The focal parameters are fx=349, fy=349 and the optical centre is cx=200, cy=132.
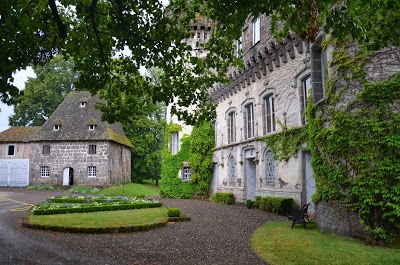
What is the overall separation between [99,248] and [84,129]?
28013 mm

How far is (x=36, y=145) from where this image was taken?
3509 centimetres

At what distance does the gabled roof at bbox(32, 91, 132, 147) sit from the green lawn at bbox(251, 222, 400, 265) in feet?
88.1

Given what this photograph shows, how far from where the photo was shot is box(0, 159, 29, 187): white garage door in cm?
3528

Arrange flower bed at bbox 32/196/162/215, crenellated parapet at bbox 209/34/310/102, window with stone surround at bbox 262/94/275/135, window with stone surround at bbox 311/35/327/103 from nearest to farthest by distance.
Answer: window with stone surround at bbox 311/35/327/103, flower bed at bbox 32/196/162/215, crenellated parapet at bbox 209/34/310/102, window with stone surround at bbox 262/94/275/135

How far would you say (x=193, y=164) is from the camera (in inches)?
983

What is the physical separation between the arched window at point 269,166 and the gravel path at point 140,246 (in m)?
4.55

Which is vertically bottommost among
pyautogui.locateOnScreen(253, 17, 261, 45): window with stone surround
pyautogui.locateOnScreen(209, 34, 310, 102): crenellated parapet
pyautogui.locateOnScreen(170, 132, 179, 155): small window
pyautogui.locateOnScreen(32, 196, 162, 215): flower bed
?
pyautogui.locateOnScreen(32, 196, 162, 215): flower bed

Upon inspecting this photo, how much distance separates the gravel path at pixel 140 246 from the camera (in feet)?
24.3

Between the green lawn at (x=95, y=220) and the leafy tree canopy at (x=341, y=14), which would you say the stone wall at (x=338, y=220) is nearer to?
the leafy tree canopy at (x=341, y=14)

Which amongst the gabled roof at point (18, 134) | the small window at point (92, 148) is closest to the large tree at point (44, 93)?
the gabled roof at point (18, 134)

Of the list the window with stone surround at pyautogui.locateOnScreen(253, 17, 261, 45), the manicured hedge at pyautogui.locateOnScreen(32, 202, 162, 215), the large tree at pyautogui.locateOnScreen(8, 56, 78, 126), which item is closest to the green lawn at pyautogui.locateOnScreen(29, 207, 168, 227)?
the manicured hedge at pyautogui.locateOnScreen(32, 202, 162, 215)

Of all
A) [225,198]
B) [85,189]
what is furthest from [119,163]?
[225,198]

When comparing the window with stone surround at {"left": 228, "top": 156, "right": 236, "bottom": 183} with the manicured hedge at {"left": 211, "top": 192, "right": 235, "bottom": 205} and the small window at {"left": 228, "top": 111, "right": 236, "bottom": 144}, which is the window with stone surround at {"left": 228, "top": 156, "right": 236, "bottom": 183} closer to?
the manicured hedge at {"left": 211, "top": 192, "right": 235, "bottom": 205}

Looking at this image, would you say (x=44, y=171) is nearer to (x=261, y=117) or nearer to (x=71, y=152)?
(x=71, y=152)
